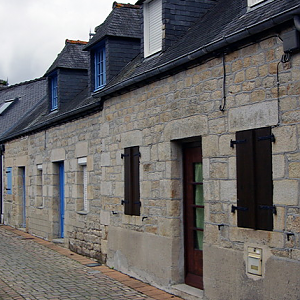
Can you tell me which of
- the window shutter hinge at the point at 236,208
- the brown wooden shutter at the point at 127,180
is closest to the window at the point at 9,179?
the brown wooden shutter at the point at 127,180

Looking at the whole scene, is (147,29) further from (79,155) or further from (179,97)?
(79,155)

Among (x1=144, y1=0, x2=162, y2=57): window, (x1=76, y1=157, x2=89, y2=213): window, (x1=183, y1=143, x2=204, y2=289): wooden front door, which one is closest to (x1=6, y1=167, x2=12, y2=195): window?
(x1=76, y1=157, x2=89, y2=213): window

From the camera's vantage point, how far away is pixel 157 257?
26.1 feet

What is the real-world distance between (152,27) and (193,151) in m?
2.90

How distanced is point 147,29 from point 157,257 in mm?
4128

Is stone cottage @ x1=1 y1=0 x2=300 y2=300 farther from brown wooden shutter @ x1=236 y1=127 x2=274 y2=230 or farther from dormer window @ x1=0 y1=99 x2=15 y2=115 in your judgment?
dormer window @ x1=0 y1=99 x2=15 y2=115

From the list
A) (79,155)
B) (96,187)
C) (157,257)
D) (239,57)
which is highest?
(239,57)

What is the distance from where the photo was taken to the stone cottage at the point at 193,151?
5.51 meters

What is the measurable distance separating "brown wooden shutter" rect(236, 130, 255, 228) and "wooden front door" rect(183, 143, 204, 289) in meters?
1.27

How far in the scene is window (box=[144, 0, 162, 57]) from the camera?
9031mm

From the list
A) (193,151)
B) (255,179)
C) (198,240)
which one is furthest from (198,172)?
(255,179)

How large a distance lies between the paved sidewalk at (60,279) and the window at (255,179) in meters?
2.07

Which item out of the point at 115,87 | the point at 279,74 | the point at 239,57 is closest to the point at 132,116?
the point at 115,87

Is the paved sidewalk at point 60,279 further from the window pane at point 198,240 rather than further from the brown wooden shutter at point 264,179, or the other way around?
the brown wooden shutter at point 264,179
